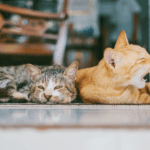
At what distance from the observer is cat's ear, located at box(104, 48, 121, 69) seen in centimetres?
93

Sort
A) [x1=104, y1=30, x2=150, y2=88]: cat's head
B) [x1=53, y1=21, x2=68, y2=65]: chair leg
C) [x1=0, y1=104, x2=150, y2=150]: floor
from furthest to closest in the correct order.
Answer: [x1=53, y1=21, x2=68, y2=65]: chair leg → [x1=104, y1=30, x2=150, y2=88]: cat's head → [x1=0, y1=104, x2=150, y2=150]: floor

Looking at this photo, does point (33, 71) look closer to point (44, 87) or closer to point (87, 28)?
point (44, 87)

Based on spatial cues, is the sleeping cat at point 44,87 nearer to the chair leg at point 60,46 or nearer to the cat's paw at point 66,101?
the cat's paw at point 66,101

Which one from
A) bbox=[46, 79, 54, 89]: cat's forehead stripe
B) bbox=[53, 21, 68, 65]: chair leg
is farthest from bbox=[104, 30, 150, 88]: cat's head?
bbox=[53, 21, 68, 65]: chair leg

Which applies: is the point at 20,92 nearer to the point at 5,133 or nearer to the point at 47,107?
the point at 47,107

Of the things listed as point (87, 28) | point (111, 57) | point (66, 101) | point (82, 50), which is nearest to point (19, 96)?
point (66, 101)

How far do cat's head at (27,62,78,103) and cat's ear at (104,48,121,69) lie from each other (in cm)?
19

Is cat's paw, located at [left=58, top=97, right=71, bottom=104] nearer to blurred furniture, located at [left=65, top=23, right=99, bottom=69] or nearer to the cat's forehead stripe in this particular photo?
the cat's forehead stripe

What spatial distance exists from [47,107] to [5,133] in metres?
0.31

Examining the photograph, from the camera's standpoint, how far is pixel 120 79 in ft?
3.06

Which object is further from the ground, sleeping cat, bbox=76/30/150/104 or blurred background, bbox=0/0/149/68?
blurred background, bbox=0/0/149/68

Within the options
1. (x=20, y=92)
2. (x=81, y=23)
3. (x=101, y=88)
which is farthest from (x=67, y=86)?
(x=81, y=23)

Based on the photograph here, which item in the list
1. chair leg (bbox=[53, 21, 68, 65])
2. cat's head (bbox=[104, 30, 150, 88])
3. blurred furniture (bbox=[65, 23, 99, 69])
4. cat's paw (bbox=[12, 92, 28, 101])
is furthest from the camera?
blurred furniture (bbox=[65, 23, 99, 69])

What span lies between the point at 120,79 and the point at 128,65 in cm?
8
